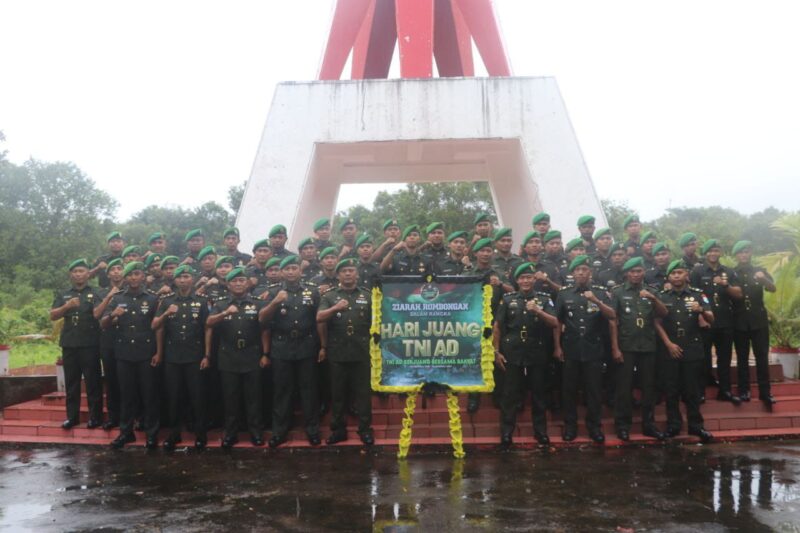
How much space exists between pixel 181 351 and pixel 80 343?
121 cm

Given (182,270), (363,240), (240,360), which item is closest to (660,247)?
(363,240)

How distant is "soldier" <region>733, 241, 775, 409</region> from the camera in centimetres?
649

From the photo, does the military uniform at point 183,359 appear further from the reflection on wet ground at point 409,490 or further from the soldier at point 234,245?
the soldier at point 234,245

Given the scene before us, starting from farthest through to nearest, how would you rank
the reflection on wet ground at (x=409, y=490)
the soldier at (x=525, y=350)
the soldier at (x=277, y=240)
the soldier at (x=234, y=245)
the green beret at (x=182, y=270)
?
the soldier at (x=234, y=245) → the soldier at (x=277, y=240) → the green beret at (x=182, y=270) → the soldier at (x=525, y=350) → the reflection on wet ground at (x=409, y=490)

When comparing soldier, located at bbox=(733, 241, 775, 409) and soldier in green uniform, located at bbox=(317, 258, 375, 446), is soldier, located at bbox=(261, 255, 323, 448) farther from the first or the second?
soldier, located at bbox=(733, 241, 775, 409)

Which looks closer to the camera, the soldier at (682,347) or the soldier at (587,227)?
the soldier at (682,347)

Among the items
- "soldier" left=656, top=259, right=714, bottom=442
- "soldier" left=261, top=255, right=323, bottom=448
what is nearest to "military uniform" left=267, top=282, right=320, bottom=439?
"soldier" left=261, top=255, right=323, bottom=448

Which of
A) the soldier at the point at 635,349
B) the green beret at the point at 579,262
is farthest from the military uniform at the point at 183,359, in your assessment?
the soldier at the point at 635,349

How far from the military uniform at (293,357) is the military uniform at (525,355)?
68.2 inches

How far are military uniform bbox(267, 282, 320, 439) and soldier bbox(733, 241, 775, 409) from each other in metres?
4.14

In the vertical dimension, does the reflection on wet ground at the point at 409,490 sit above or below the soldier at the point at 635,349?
below

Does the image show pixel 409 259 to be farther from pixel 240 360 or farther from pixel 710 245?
pixel 710 245

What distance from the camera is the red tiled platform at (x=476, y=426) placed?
602 centimetres

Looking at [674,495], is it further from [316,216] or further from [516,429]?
[316,216]
